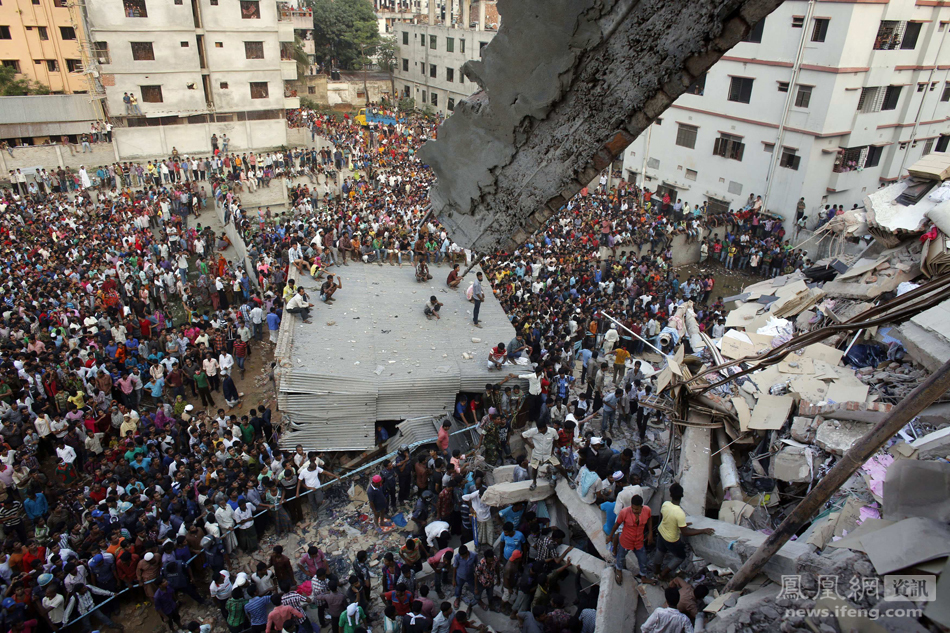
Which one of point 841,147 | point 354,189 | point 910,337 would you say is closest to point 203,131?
point 354,189

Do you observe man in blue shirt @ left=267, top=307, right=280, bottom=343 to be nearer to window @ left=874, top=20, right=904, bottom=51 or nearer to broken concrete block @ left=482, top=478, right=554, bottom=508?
broken concrete block @ left=482, top=478, right=554, bottom=508

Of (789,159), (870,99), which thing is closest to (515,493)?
(789,159)

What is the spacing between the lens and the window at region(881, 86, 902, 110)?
22522 millimetres

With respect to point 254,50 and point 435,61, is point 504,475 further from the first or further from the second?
point 435,61

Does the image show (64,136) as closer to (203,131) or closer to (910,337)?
(203,131)

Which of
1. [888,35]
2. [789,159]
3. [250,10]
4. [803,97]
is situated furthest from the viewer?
[250,10]

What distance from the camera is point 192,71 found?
95.0ft

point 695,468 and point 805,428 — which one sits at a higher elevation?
point 805,428

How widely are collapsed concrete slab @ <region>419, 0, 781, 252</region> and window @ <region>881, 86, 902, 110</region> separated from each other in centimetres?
2438

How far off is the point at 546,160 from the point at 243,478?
6900 millimetres

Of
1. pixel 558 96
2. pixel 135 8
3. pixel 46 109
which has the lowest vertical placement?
pixel 46 109

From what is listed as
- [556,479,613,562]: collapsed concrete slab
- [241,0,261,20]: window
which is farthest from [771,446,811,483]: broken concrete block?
[241,0,261,20]: window

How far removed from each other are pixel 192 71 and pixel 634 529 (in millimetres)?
31005

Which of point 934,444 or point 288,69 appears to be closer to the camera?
point 934,444
